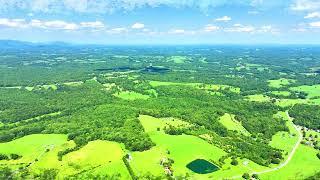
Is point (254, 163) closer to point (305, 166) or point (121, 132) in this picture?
point (305, 166)

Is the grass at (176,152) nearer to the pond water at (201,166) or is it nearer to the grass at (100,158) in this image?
the pond water at (201,166)

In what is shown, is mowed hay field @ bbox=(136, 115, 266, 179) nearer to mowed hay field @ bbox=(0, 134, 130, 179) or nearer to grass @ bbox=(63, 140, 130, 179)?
grass @ bbox=(63, 140, 130, 179)

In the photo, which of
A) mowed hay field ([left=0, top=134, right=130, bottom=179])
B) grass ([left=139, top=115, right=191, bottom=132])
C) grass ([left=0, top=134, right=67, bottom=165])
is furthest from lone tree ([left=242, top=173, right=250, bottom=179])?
grass ([left=0, top=134, right=67, bottom=165])

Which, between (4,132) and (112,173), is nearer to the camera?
(112,173)

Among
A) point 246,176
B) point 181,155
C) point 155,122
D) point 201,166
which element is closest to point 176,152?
point 181,155

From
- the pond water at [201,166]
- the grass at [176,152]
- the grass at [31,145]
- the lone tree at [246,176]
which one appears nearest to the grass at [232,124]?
the grass at [176,152]

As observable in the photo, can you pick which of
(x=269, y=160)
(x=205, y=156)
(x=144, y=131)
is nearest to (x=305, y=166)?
(x=269, y=160)

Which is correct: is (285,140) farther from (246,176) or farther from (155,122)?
(155,122)
